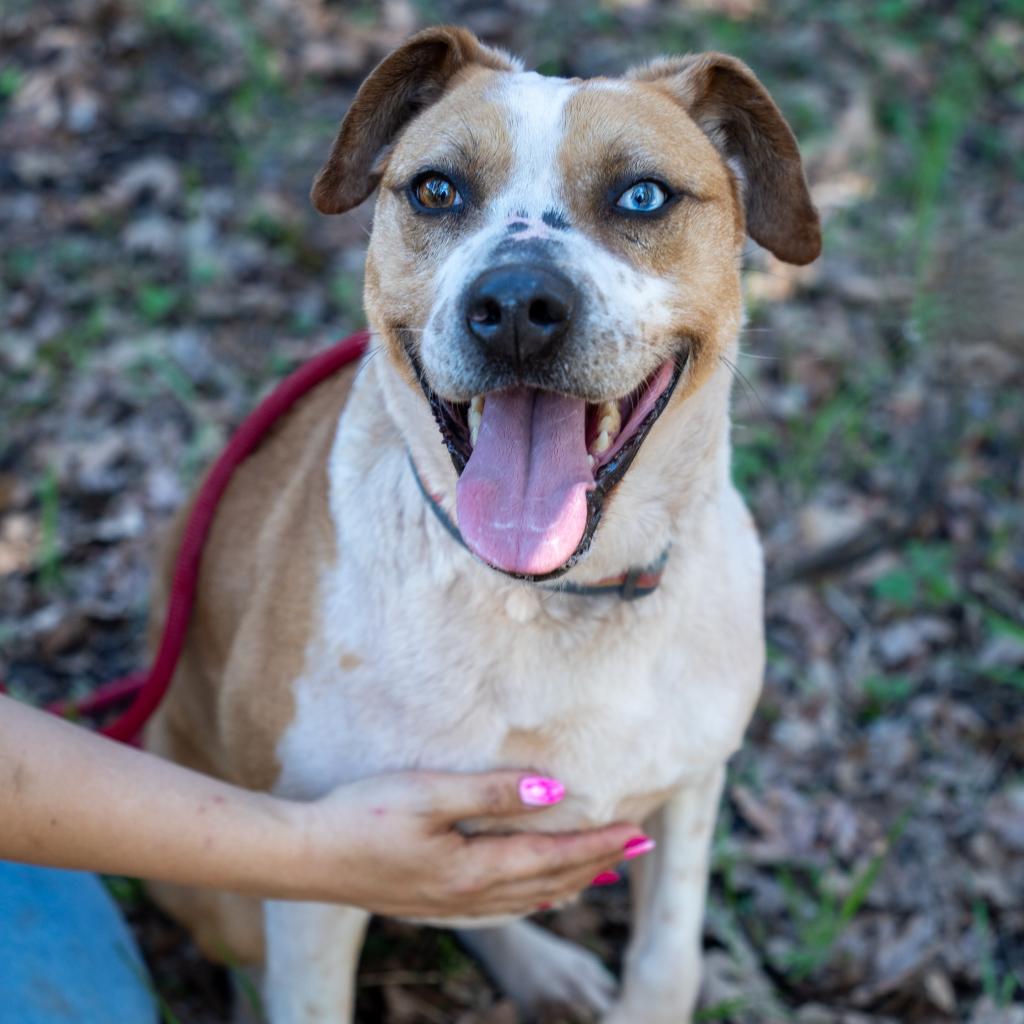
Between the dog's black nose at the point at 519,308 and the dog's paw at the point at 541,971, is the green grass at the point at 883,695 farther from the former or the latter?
the dog's black nose at the point at 519,308

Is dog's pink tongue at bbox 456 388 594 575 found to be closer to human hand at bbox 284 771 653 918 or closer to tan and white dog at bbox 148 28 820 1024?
tan and white dog at bbox 148 28 820 1024

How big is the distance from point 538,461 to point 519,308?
0.31m

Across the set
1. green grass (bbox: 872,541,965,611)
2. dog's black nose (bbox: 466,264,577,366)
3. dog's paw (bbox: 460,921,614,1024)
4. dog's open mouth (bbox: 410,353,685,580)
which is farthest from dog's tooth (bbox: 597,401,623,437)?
green grass (bbox: 872,541,965,611)

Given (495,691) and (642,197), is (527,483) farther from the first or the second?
(642,197)

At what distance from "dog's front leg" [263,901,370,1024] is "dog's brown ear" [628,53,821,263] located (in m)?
1.75

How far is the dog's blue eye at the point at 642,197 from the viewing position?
2328 millimetres

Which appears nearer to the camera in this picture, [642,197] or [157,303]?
[642,197]

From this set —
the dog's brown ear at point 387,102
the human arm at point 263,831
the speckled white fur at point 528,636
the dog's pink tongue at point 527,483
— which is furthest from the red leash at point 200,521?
the dog's pink tongue at point 527,483

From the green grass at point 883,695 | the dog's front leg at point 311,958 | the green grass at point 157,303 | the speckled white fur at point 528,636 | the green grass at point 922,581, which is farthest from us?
the green grass at point 157,303

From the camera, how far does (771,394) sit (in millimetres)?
4840

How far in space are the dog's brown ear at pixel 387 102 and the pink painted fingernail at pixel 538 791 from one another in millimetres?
1300

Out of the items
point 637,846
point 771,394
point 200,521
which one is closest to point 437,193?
point 200,521

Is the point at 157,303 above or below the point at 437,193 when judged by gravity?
below

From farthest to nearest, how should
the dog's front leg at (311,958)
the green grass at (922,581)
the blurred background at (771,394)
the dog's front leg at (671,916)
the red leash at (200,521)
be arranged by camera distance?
the green grass at (922,581) → the blurred background at (771,394) → the red leash at (200,521) → the dog's front leg at (671,916) → the dog's front leg at (311,958)
